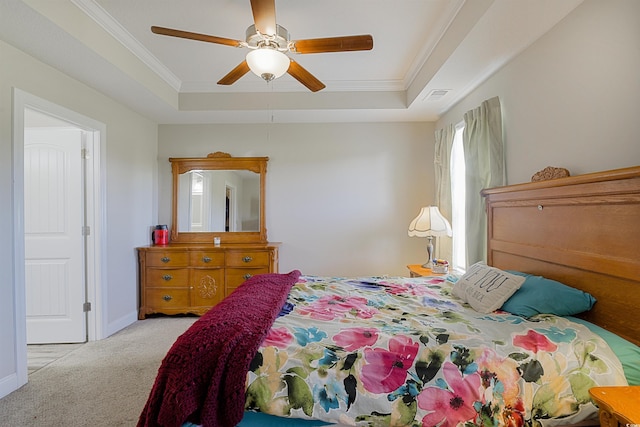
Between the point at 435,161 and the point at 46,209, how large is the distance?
419 centimetres

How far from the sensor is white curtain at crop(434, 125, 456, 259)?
11.2 ft

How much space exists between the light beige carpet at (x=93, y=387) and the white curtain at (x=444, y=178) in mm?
3150

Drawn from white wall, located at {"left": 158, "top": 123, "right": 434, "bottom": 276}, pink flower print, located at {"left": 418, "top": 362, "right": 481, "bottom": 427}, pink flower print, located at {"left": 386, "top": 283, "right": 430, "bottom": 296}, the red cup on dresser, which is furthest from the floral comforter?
the red cup on dresser

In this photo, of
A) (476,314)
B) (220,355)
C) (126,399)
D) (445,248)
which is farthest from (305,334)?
(445,248)

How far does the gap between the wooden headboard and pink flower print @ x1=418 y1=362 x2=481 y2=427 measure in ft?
2.52

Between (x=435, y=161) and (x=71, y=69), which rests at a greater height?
(x=71, y=69)

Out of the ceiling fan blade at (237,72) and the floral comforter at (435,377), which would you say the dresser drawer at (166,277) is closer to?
the ceiling fan blade at (237,72)

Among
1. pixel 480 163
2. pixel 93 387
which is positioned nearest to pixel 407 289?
pixel 480 163

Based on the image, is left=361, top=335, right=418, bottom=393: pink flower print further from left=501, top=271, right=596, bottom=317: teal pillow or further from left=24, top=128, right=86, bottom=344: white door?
left=24, top=128, right=86, bottom=344: white door

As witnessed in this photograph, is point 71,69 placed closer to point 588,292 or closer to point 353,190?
point 353,190

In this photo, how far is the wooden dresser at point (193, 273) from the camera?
3559 mm

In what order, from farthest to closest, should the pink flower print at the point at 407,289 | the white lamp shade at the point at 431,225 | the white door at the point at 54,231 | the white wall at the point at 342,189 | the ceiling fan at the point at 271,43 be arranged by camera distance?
the white wall at the point at 342,189, the white lamp shade at the point at 431,225, the white door at the point at 54,231, the pink flower print at the point at 407,289, the ceiling fan at the point at 271,43

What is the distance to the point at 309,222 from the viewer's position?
13.1ft

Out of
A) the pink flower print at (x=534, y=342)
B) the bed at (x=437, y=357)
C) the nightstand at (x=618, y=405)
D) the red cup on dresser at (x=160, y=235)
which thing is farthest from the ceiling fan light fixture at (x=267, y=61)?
the red cup on dresser at (x=160, y=235)
